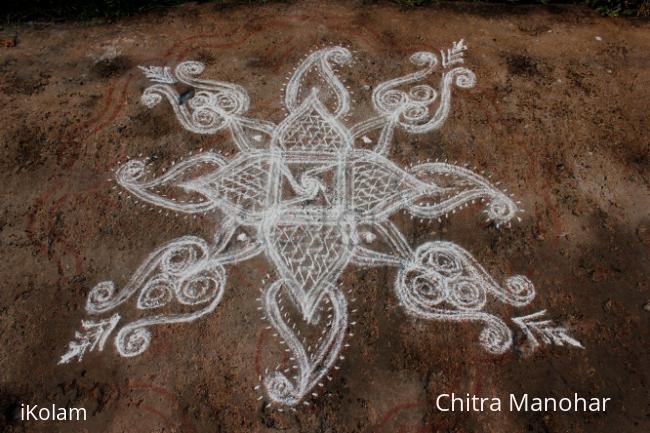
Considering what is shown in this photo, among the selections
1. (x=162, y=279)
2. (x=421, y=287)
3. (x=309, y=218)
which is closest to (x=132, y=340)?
(x=162, y=279)

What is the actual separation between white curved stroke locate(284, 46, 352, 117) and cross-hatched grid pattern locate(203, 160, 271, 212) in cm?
92

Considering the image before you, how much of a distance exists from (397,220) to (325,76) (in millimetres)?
2160

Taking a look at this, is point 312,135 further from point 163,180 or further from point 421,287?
point 421,287

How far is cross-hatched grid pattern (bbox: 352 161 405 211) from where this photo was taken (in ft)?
15.7

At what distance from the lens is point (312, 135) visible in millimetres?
5297

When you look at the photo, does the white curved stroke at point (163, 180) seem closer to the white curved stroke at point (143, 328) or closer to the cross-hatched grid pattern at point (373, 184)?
the white curved stroke at point (143, 328)

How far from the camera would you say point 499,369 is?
391cm

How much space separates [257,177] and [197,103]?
→ 4.45ft

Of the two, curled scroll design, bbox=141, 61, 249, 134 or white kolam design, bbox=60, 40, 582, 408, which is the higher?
curled scroll design, bbox=141, 61, 249, 134

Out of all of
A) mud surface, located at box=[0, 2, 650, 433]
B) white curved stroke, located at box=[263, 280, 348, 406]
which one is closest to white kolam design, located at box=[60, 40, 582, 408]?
white curved stroke, located at box=[263, 280, 348, 406]

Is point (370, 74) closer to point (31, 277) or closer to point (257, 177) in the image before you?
point (257, 177)

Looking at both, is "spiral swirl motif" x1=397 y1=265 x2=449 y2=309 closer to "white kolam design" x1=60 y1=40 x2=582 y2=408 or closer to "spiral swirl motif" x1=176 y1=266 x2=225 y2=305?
"white kolam design" x1=60 y1=40 x2=582 y2=408

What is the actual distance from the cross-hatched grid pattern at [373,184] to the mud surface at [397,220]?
0.31m

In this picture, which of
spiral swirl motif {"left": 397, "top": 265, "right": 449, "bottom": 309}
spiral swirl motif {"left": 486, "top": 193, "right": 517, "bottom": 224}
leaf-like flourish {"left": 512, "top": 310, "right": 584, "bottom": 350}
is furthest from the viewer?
spiral swirl motif {"left": 486, "top": 193, "right": 517, "bottom": 224}
